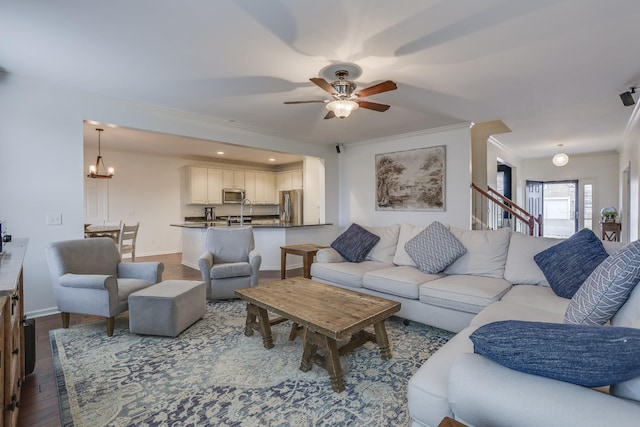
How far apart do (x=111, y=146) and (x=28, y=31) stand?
4718mm

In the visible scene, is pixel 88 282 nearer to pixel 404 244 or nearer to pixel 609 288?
pixel 404 244

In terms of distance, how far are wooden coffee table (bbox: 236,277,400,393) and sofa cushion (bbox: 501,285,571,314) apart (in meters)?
0.90

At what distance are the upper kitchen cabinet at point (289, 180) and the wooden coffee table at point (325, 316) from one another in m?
5.92

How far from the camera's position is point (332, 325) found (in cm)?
197

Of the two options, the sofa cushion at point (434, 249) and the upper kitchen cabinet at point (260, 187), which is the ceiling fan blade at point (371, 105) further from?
the upper kitchen cabinet at point (260, 187)

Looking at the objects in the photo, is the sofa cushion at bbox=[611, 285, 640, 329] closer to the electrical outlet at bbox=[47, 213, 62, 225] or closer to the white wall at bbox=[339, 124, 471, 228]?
the white wall at bbox=[339, 124, 471, 228]

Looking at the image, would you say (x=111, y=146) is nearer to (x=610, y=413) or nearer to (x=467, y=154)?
(x=467, y=154)

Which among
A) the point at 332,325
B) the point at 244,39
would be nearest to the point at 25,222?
the point at 244,39

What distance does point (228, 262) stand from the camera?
13.9 feet

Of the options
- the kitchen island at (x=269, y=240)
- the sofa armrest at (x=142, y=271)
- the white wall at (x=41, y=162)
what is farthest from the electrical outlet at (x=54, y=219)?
the kitchen island at (x=269, y=240)

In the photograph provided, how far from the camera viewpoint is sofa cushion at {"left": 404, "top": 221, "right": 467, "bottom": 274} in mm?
3184

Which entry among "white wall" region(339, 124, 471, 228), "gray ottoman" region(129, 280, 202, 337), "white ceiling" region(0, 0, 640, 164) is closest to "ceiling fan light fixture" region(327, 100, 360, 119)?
"white ceiling" region(0, 0, 640, 164)

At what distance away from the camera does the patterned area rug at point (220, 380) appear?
174 cm

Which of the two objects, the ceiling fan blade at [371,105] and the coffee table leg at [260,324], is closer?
the coffee table leg at [260,324]
